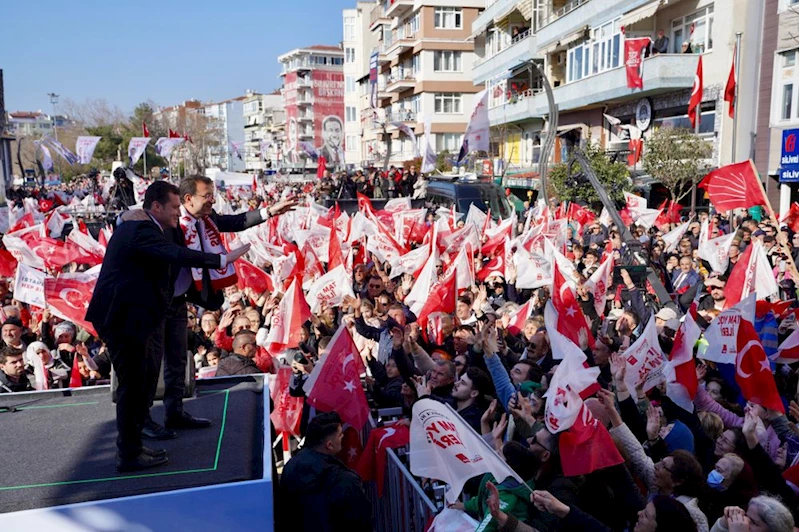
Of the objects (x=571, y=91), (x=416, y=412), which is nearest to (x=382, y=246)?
(x=416, y=412)

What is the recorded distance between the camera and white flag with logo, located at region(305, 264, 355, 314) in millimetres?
9852

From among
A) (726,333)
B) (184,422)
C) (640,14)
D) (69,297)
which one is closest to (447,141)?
(640,14)

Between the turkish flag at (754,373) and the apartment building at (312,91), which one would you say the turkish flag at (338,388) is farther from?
the apartment building at (312,91)

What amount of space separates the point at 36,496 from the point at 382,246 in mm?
9370

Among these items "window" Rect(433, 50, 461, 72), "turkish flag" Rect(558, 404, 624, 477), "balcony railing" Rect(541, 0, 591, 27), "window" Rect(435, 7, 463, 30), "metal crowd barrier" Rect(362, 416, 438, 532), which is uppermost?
"window" Rect(435, 7, 463, 30)

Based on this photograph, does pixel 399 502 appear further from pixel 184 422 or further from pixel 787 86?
pixel 787 86

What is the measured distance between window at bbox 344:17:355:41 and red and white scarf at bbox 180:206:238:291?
85.0m

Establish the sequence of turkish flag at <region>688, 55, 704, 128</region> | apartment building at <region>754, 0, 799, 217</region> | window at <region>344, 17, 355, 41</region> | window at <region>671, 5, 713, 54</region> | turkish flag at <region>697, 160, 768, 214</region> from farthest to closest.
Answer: window at <region>344, 17, 355, 41</region>, window at <region>671, 5, 713, 54</region>, turkish flag at <region>688, 55, 704, 128</region>, apartment building at <region>754, 0, 799, 217</region>, turkish flag at <region>697, 160, 768, 214</region>

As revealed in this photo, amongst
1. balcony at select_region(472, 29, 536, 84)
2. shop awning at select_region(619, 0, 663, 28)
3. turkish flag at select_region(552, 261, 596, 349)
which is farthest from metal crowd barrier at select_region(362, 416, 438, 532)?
balcony at select_region(472, 29, 536, 84)

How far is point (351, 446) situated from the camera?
567 centimetres

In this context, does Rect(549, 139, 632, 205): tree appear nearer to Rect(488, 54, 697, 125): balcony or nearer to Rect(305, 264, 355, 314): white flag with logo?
Rect(488, 54, 697, 125): balcony

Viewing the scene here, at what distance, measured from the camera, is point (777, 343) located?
7.19m

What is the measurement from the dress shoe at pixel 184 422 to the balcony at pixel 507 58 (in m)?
30.5

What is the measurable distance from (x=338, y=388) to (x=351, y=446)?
0.43 m
